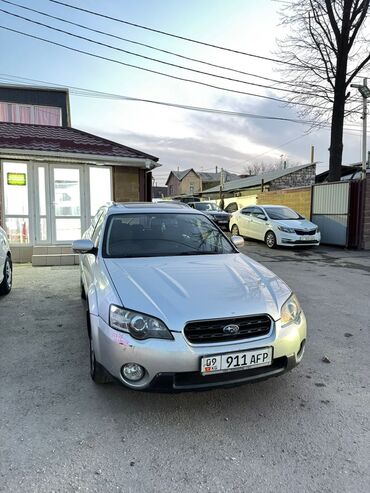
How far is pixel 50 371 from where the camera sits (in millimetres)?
3326

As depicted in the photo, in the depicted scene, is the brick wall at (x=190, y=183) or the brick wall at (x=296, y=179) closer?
the brick wall at (x=296, y=179)

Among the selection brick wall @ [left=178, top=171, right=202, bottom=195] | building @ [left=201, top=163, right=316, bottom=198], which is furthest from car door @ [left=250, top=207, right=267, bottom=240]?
brick wall @ [left=178, top=171, right=202, bottom=195]

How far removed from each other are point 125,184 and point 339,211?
7.75 m

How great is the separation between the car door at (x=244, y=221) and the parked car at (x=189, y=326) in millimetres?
11109

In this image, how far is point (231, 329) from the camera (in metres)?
2.45

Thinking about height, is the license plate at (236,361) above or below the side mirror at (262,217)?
below

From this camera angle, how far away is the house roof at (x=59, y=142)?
906 cm

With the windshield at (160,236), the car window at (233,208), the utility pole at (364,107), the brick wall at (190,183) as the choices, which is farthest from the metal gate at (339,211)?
the brick wall at (190,183)

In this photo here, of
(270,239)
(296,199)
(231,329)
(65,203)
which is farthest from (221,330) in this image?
(296,199)

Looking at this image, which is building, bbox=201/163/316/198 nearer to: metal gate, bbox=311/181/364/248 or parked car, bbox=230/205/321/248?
metal gate, bbox=311/181/364/248

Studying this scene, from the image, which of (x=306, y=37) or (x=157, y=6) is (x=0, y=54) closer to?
(x=157, y=6)

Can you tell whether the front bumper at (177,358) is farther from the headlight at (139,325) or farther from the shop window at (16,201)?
the shop window at (16,201)

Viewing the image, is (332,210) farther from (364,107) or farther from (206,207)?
(206,207)

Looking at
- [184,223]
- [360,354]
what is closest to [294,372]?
[360,354]
